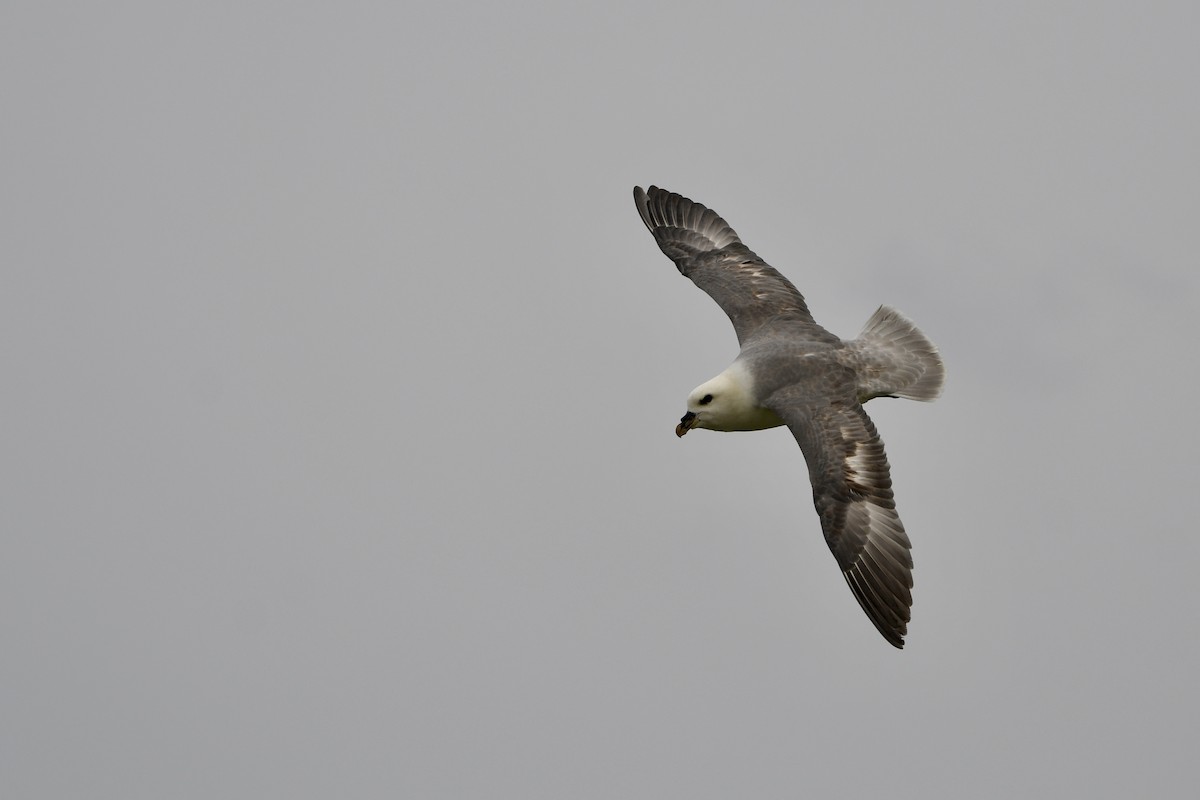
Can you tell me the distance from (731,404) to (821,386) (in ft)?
2.91

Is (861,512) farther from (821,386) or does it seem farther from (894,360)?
(894,360)

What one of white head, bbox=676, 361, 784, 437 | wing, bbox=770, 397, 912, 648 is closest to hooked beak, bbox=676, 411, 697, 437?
white head, bbox=676, 361, 784, 437

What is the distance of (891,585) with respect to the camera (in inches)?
610

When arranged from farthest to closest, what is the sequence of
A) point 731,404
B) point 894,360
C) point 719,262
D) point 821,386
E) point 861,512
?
point 719,262 → point 894,360 → point 731,404 → point 821,386 → point 861,512

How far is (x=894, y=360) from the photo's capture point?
18094 millimetres

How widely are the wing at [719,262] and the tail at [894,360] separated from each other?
0.81 meters

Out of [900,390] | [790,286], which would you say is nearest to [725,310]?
[790,286]

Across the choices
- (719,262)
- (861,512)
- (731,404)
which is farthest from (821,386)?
(719,262)

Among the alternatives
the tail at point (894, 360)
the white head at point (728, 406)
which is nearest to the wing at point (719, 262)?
the tail at point (894, 360)

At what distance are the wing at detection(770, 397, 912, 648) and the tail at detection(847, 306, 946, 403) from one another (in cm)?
138

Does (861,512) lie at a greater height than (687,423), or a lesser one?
lesser

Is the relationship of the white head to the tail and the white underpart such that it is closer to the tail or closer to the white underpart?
the white underpart

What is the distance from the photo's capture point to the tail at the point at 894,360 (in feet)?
57.9

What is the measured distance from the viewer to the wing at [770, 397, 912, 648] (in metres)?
15.5
